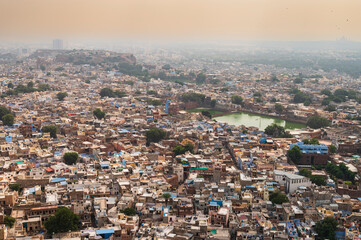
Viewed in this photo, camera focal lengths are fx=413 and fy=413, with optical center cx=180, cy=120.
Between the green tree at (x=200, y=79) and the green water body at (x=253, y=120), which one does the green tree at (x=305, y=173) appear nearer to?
the green water body at (x=253, y=120)

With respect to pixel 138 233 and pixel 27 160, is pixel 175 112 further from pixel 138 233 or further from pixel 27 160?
pixel 138 233

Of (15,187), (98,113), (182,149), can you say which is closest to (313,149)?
(182,149)

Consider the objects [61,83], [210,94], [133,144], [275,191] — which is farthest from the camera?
[61,83]

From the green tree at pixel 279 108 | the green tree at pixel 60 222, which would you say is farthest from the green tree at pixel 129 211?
the green tree at pixel 279 108

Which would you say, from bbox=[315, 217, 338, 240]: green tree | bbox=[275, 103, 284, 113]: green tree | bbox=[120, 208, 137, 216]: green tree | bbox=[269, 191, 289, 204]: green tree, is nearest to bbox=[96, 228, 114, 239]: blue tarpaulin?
bbox=[120, 208, 137, 216]: green tree

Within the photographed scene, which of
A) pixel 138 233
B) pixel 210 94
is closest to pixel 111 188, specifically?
pixel 138 233

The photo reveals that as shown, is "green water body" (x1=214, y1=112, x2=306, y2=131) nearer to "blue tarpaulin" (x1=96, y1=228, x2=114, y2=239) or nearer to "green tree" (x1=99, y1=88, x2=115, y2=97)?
"green tree" (x1=99, y1=88, x2=115, y2=97)
